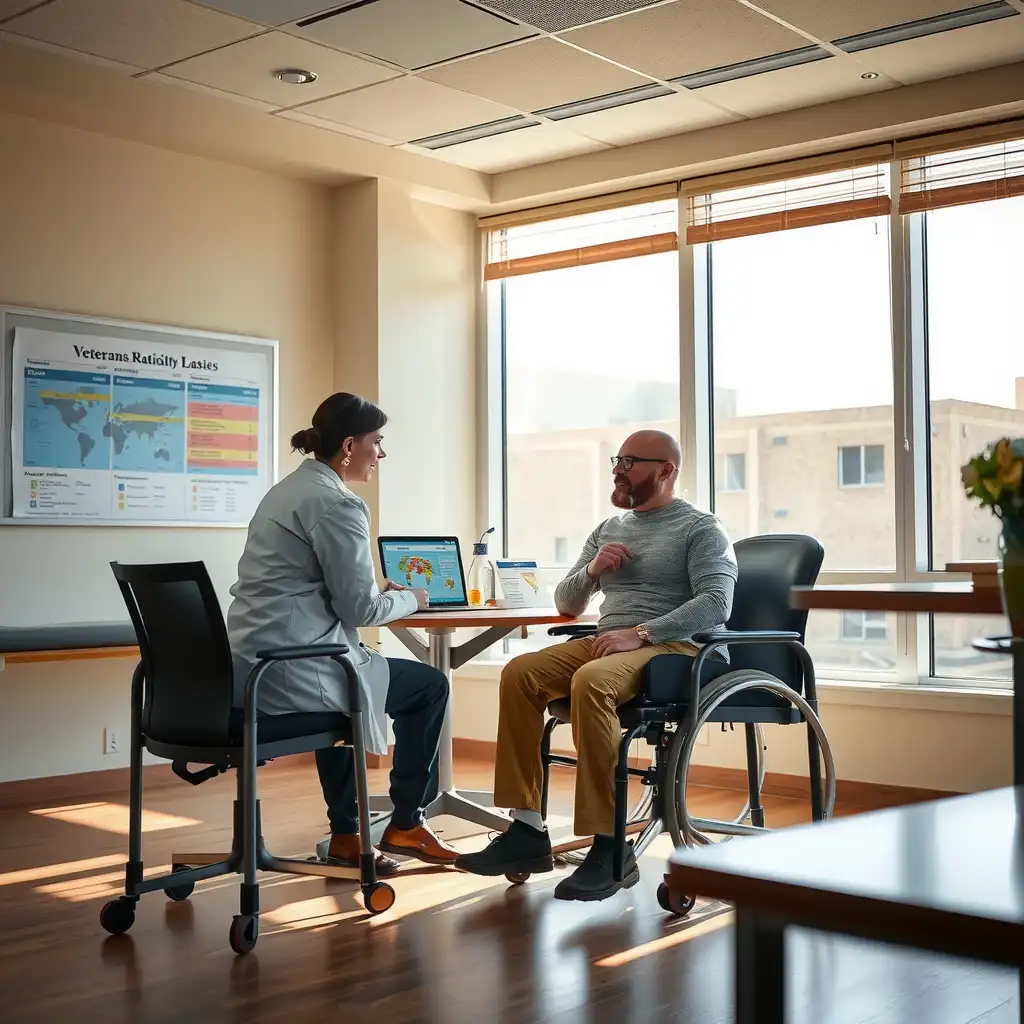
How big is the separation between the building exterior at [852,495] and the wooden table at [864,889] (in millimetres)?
3865

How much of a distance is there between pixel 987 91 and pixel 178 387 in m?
Answer: 3.25

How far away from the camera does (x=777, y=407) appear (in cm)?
539

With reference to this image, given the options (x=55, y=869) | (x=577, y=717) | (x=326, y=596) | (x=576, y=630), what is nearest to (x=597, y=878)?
(x=577, y=717)

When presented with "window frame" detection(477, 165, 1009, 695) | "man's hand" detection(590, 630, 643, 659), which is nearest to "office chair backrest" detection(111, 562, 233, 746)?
"man's hand" detection(590, 630, 643, 659)

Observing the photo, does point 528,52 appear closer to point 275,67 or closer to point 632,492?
point 275,67

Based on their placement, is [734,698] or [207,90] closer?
[734,698]

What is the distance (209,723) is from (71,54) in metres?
2.59

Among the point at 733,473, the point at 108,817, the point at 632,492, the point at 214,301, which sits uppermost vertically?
the point at 214,301

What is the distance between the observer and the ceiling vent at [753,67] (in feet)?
14.9

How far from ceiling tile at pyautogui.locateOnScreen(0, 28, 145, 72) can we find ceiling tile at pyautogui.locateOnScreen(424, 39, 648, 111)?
105 cm

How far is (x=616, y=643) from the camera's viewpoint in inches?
142

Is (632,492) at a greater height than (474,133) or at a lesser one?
lesser

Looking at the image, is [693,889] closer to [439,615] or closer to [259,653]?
[259,653]

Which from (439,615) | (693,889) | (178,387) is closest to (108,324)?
(178,387)
